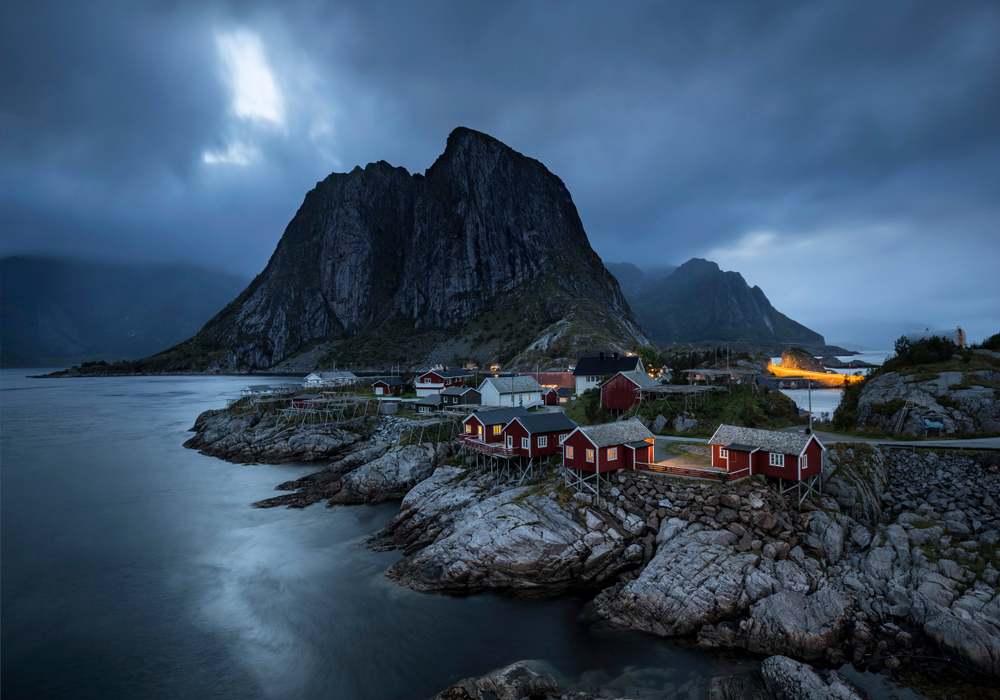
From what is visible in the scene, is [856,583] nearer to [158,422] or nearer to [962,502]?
[962,502]

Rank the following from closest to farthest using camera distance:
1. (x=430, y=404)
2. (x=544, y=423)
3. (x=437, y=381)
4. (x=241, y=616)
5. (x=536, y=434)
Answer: (x=241, y=616)
(x=536, y=434)
(x=544, y=423)
(x=430, y=404)
(x=437, y=381)

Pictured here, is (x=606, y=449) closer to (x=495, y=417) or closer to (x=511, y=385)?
(x=495, y=417)

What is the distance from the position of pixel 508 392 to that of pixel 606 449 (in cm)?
3313

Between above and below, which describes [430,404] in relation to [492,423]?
below

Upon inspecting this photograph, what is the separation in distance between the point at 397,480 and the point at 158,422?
254 feet

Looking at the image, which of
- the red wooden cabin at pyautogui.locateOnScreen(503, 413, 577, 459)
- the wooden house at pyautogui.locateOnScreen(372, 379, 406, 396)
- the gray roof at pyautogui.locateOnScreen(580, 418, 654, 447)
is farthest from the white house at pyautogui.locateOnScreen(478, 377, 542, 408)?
the wooden house at pyautogui.locateOnScreen(372, 379, 406, 396)

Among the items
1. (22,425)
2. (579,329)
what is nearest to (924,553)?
(579,329)

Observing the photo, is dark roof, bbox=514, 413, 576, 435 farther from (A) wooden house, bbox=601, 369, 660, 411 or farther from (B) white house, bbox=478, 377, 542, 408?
(B) white house, bbox=478, 377, 542, 408

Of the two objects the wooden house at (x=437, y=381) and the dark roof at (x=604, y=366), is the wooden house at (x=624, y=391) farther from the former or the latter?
the wooden house at (x=437, y=381)

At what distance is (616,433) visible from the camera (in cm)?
3198

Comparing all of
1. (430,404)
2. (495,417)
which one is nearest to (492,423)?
(495,417)

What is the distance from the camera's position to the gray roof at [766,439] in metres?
28.0

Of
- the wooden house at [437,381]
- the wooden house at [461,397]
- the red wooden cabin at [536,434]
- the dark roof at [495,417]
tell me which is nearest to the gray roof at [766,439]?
the red wooden cabin at [536,434]

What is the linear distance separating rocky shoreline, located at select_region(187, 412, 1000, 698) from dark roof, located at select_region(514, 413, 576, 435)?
11.8ft
